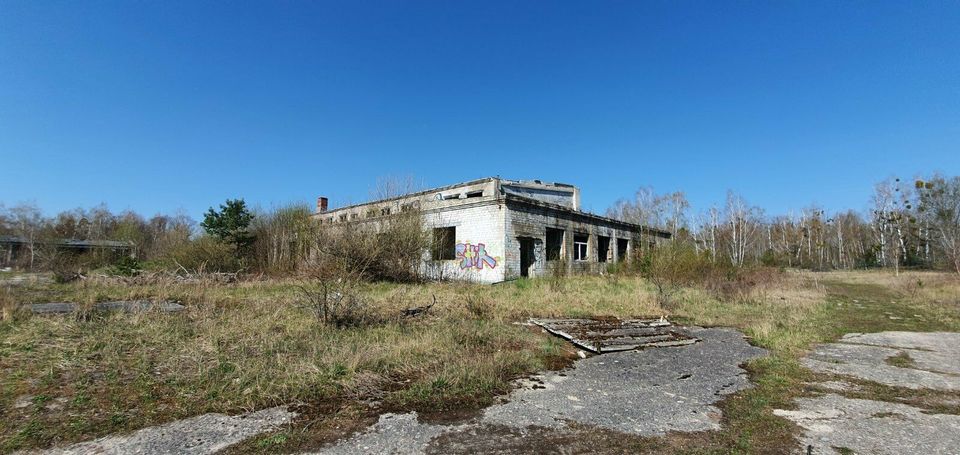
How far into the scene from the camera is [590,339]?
7.61 meters

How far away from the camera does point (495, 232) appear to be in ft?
58.0

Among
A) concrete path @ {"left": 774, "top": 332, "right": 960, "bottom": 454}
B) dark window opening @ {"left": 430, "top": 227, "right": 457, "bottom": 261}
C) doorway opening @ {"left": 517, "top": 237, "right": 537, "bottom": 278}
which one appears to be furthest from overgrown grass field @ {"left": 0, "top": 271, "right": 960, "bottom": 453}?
doorway opening @ {"left": 517, "top": 237, "right": 537, "bottom": 278}

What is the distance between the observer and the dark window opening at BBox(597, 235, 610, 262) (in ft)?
77.8

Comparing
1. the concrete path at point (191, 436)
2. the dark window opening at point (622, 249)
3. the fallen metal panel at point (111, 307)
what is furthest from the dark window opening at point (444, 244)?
the concrete path at point (191, 436)

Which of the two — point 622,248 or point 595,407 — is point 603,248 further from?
point 595,407

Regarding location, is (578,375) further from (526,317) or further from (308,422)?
(526,317)

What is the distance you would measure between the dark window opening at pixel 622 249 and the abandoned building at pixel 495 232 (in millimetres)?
2509

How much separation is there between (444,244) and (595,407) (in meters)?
15.2

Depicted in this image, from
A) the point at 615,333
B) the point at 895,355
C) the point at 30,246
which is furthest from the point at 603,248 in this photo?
the point at 30,246

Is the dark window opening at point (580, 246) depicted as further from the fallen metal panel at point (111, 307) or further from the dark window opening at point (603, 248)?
the fallen metal panel at point (111, 307)

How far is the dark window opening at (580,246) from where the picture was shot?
21.4 meters

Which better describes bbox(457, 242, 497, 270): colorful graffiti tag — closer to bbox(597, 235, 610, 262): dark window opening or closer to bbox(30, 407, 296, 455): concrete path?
bbox(597, 235, 610, 262): dark window opening

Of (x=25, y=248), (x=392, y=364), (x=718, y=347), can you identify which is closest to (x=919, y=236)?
(x=718, y=347)

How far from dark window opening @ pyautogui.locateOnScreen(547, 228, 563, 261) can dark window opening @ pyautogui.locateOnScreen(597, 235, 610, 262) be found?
3966 millimetres
